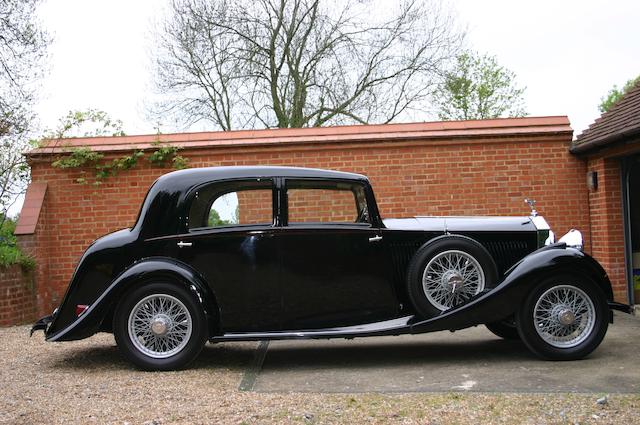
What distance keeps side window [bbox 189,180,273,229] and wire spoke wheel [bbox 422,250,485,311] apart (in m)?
1.55

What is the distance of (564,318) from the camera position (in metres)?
5.77

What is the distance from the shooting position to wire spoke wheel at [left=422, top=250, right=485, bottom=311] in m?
5.88

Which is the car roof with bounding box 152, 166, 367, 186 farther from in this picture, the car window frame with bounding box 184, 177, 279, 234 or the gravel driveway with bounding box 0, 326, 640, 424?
the gravel driveway with bounding box 0, 326, 640, 424

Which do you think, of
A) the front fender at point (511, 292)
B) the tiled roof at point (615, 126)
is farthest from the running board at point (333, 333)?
the tiled roof at point (615, 126)

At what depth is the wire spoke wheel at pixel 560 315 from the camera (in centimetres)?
581

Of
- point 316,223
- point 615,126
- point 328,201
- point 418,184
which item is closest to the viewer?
point 316,223

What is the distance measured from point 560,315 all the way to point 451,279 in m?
1.00

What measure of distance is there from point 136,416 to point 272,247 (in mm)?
2037

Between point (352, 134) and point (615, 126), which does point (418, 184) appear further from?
point (615, 126)

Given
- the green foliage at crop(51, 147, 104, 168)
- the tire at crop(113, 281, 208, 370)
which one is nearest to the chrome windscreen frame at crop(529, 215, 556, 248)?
the tire at crop(113, 281, 208, 370)

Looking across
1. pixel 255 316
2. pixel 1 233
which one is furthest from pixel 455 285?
pixel 1 233

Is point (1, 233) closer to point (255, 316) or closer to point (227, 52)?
point (255, 316)

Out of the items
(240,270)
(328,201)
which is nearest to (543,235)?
(328,201)

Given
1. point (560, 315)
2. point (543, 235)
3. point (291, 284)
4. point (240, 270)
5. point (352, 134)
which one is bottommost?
point (560, 315)
